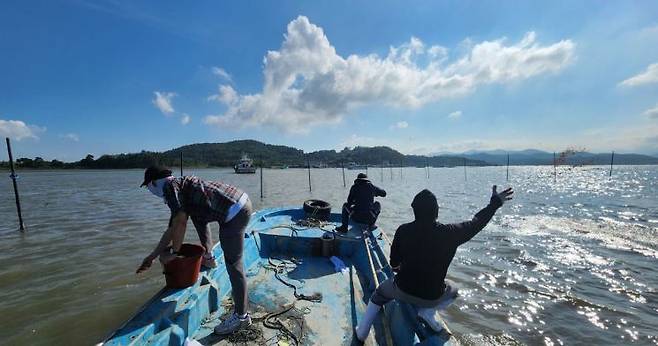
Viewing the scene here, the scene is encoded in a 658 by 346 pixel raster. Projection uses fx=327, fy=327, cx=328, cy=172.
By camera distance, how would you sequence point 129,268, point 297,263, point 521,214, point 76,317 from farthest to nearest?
point 521,214 → point 129,268 → point 297,263 → point 76,317

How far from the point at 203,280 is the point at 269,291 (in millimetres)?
1186

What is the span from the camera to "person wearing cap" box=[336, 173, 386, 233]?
7691 millimetres

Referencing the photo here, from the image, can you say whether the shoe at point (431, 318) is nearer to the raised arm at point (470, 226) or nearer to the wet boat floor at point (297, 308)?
the raised arm at point (470, 226)

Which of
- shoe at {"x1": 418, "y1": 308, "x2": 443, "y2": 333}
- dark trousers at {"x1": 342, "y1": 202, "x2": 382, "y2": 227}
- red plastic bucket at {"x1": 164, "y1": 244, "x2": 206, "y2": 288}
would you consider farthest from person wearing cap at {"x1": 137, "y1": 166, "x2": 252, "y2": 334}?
dark trousers at {"x1": 342, "y1": 202, "x2": 382, "y2": 227}

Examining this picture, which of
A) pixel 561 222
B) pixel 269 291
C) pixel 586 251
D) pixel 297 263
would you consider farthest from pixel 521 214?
pixel 269 291

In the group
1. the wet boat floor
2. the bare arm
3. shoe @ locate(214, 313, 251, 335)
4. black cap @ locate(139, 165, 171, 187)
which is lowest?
the wet boat floor

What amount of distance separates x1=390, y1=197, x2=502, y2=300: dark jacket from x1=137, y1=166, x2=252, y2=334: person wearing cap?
1.80m

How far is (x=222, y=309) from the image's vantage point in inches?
179

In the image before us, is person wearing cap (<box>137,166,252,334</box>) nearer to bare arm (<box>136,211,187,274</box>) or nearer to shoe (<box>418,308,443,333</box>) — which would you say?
bare arm (<box>136,211,187,274</box>)

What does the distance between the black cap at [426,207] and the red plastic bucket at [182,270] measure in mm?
2842

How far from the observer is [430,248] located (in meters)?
3.02

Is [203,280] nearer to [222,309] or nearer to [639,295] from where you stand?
[222,309]

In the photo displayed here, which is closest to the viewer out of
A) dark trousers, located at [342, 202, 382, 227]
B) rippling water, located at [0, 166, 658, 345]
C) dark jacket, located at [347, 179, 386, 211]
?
rippling water, located at [0, 166, 658, 345]

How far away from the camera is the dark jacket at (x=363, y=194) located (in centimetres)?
768
